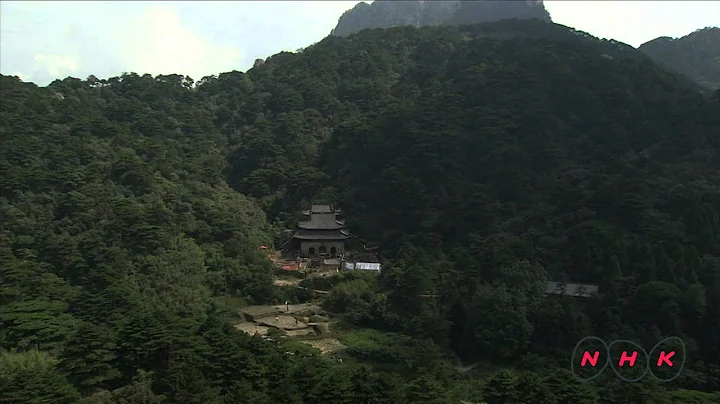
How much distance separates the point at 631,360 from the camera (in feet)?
61.4

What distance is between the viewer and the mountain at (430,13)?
7519 centimetres

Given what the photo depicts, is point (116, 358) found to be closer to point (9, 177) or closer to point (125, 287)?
point (125, 287)

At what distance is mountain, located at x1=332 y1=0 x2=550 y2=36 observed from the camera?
75.2 metres

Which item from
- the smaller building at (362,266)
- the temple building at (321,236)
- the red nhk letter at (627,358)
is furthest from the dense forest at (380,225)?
the temple building at (321,236)

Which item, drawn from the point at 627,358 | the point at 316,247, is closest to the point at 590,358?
the point at 627,358

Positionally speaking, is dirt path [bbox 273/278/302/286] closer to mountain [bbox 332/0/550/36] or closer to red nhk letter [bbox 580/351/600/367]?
red nhk letter [bbox 580/351/600/367]

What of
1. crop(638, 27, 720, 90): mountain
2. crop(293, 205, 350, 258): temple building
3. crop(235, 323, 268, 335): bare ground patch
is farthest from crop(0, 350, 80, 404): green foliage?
crop(638, 27, 720, 90): mountain

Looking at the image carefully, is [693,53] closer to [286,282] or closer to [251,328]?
[286,282]

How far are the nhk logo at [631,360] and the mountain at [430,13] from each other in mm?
61456

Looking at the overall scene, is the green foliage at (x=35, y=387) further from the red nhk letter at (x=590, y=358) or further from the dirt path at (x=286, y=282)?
the red nhk letter at (x=590, y=358)

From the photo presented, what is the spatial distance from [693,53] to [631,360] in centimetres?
5726

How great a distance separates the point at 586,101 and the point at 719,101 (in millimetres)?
7084

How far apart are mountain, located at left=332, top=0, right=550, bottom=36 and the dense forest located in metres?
28.7

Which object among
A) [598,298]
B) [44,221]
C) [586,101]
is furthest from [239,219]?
[586,101]
